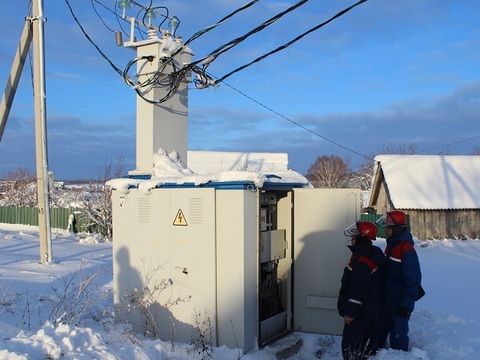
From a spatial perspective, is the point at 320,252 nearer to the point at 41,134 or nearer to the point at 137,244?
the point at 137,244

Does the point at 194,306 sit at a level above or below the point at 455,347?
above

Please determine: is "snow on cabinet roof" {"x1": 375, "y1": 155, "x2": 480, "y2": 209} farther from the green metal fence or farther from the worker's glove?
the worker's glove

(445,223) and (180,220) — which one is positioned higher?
(180,220)

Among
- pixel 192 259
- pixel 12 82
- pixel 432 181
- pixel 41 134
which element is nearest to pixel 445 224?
pixel 432 181

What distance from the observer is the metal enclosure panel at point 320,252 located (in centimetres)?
670

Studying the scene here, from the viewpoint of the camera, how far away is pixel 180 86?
26.4 feet

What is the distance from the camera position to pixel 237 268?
6117 millimetres

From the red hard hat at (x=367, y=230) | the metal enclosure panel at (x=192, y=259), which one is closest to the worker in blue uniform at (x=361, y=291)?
the red hard hat at (x=367, y=230)

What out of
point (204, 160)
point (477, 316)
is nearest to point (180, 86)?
point (477, 316)

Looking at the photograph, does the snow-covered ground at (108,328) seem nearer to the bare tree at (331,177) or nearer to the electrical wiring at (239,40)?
the electrical wiring at (239,40)

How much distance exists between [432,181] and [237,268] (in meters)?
23.1

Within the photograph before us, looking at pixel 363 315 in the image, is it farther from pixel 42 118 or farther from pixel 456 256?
pixel 456 256

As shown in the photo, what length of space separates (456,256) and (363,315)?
15.0 metres

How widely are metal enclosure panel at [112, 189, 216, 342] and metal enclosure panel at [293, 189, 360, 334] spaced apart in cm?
140
